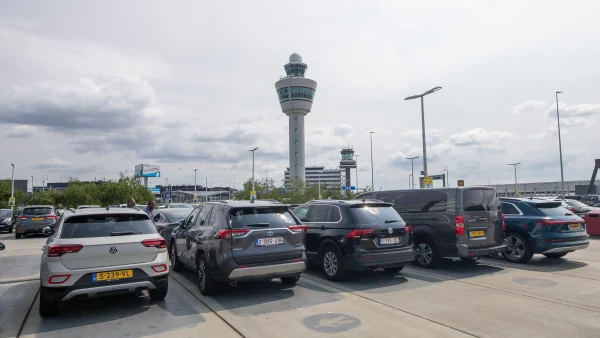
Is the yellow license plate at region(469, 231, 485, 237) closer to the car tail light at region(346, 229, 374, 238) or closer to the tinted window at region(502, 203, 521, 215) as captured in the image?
the tinted window at region(502, 203, 521, 215)

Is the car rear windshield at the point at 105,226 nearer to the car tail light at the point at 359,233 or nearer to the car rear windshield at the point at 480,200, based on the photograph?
the car tail light at the point at 359,233

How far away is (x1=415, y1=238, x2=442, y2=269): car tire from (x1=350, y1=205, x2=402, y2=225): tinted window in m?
1.57

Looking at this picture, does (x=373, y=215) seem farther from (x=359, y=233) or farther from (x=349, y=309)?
(x=349, y=309)

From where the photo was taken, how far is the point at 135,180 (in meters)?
54.3

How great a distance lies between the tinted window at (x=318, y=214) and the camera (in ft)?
30.0

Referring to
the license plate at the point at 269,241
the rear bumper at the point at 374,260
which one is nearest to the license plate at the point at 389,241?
the rear bumper at the point at 374,260

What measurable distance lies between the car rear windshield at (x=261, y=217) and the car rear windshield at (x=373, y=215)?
1.46 m

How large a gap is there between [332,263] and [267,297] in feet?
5.97

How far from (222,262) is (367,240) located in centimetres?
292

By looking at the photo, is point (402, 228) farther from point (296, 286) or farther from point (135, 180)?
point (135, 180)

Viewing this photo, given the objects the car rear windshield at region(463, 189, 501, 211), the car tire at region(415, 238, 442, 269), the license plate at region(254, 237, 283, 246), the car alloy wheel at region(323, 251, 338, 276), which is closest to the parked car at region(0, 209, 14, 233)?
the car alloy wheel at region(323, 251, 338, 276)

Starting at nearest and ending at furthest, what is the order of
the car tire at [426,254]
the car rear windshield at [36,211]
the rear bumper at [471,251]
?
the rear bumper at [471,251] < the car tire at [426,254] < the car rear windshield at [36,211]

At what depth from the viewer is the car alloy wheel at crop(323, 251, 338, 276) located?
8492 millimetres

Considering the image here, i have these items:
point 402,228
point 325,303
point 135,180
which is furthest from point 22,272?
point 135,180
